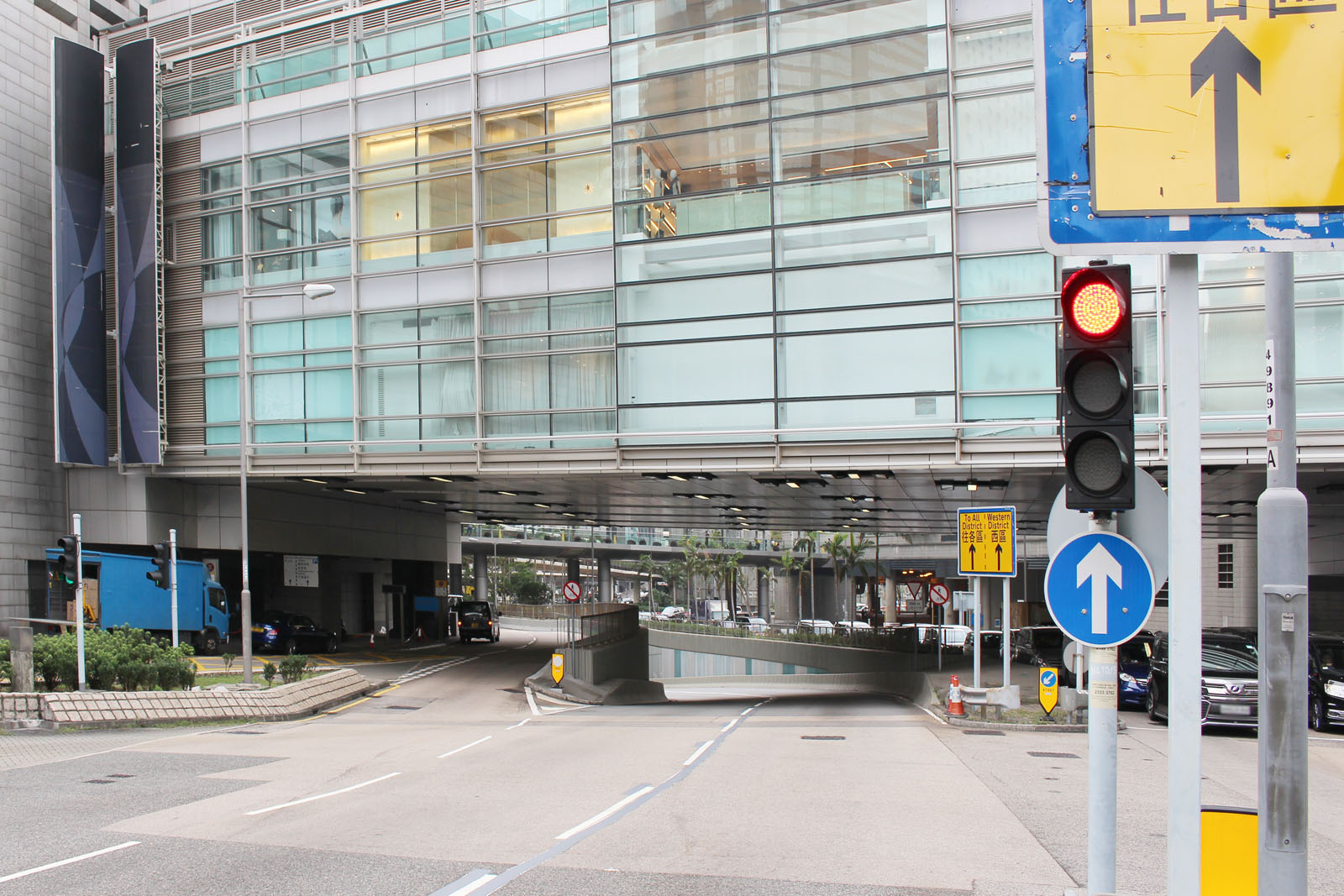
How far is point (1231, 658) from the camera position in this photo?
68.2 ft

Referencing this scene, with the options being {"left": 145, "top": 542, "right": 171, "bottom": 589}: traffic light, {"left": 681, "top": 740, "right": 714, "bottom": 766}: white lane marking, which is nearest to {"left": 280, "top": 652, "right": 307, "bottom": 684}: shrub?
{"left": 145, "top": 542, "right": 171, "bottom": 589}: traffic light

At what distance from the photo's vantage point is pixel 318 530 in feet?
137

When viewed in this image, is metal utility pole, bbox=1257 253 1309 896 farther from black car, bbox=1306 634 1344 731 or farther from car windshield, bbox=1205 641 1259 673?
black car, bbox=1306 634 1344 731

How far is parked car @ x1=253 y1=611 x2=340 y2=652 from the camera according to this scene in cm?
3778

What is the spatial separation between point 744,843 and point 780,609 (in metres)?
119

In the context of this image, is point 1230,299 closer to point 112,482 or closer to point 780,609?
point 112,482

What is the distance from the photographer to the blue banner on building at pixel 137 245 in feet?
112

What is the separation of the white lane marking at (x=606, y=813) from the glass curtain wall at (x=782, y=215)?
47.5ft

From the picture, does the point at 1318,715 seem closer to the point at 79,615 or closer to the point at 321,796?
the point at 321,796

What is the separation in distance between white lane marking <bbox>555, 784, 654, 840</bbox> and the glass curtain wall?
47.5 feet

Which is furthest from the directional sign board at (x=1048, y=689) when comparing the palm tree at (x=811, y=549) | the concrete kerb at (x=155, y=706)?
the palm tree at (x=811, y=549)

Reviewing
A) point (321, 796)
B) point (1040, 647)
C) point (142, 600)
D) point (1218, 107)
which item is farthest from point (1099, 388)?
point (1040, 647)

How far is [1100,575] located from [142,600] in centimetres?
3449

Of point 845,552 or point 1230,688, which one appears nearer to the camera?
point 1230,688
